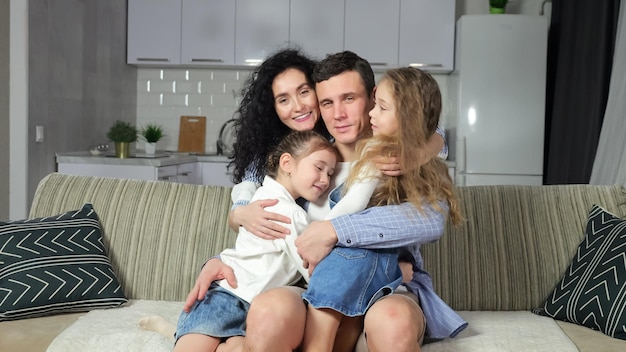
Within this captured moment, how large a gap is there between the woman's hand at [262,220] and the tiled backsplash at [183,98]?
3.95 meters

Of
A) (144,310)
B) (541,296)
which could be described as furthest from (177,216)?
(541,296)

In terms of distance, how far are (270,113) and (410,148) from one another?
0.64m

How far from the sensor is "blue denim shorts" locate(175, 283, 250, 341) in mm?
1714

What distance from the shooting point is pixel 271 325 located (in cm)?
153

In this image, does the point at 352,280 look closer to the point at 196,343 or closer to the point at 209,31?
the point at 196,343

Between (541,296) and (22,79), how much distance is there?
118 inches

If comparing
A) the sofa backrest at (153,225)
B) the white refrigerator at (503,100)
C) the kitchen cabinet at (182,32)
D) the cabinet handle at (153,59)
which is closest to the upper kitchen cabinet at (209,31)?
the kitchen cabinet at (182,32)

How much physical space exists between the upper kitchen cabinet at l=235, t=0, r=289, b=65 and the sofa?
9.93 ft

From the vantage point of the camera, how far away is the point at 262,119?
86.3 inches

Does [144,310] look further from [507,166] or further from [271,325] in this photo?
[507,166]

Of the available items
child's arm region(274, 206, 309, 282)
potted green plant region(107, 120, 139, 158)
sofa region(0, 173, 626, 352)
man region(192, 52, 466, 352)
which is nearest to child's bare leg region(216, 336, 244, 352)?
man region(192, 52, 466, 352)

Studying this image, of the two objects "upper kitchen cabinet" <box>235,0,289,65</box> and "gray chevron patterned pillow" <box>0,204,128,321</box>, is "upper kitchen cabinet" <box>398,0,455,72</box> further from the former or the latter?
"gray chevron patterned pillow" <box>0,204,128,321</box>

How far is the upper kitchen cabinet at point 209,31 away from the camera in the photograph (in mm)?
5324

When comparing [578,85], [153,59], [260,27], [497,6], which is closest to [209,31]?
[260,27]
